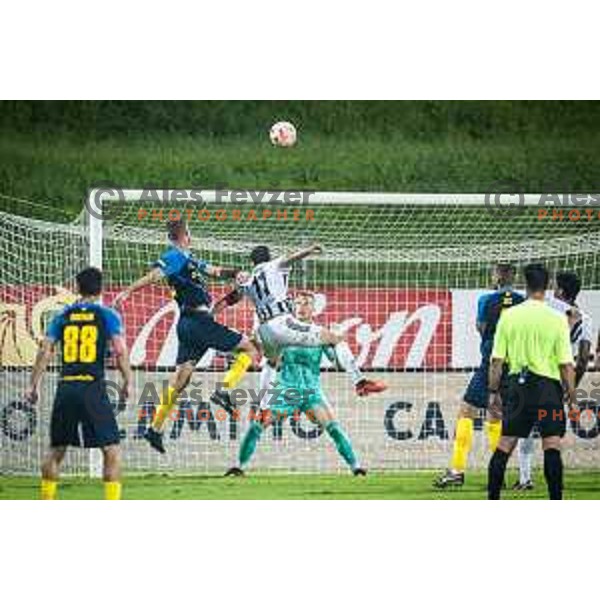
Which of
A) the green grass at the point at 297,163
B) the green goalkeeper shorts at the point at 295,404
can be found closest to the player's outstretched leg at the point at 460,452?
the green goalkeeper shorts at the point at 295,404

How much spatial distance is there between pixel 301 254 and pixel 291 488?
1.20m

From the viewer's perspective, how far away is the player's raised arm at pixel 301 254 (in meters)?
8.16

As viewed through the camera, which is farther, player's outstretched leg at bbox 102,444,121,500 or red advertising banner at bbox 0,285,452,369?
red advertising banner at bbox 0,285,452,369

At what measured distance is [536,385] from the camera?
7.72m

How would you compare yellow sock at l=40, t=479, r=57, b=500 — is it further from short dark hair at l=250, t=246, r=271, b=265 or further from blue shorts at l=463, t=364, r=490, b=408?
blue shorts at l=463, t=364, r=490, b=408

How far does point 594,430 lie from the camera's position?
8.34 meters

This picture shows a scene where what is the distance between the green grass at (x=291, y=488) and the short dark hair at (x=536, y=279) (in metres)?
0.97

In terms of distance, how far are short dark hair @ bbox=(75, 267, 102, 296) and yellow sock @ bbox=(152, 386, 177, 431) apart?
2.19 feet

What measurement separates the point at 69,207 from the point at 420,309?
2625 mm

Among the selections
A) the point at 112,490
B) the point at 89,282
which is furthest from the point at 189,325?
the point at 112,490

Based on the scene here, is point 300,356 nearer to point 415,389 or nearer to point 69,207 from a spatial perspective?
point 415,389

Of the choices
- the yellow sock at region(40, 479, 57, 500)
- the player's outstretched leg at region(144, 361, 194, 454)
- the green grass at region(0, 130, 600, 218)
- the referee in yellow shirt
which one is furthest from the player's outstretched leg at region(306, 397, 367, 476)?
the green grass at region(0, 130, 600, 218)

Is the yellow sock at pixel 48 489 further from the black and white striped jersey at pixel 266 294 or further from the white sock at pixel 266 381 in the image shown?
the black and white striped jersey at pixel 266 294

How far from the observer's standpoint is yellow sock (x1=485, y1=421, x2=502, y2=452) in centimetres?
817
